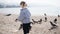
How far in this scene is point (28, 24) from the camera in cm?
471

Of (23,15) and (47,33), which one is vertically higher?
(23,15)

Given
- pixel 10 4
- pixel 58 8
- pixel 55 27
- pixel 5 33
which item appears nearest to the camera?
pixel 5 33

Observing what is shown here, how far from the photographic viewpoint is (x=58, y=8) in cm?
1500

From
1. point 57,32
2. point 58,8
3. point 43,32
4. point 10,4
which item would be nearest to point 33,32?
point 43,32

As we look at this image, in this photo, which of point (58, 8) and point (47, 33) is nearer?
point (47, 33)

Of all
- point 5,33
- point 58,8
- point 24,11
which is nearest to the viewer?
point 24,11

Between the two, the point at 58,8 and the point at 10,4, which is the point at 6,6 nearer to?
the point at 10,4

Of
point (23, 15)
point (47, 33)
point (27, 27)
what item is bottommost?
point (47, 33)

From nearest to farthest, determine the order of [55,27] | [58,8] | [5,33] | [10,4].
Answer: [5,33] → [55,27] → [58,8] → [10,4]

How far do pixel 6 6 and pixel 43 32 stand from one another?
11.2 meters

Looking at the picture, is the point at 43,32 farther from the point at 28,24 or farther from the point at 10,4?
the point at 10,4

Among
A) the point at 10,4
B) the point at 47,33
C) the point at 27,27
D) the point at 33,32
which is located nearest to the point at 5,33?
the point at 33,32

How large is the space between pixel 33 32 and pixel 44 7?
34.1 feet

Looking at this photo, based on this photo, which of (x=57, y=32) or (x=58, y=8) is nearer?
(x=57, y=32)
